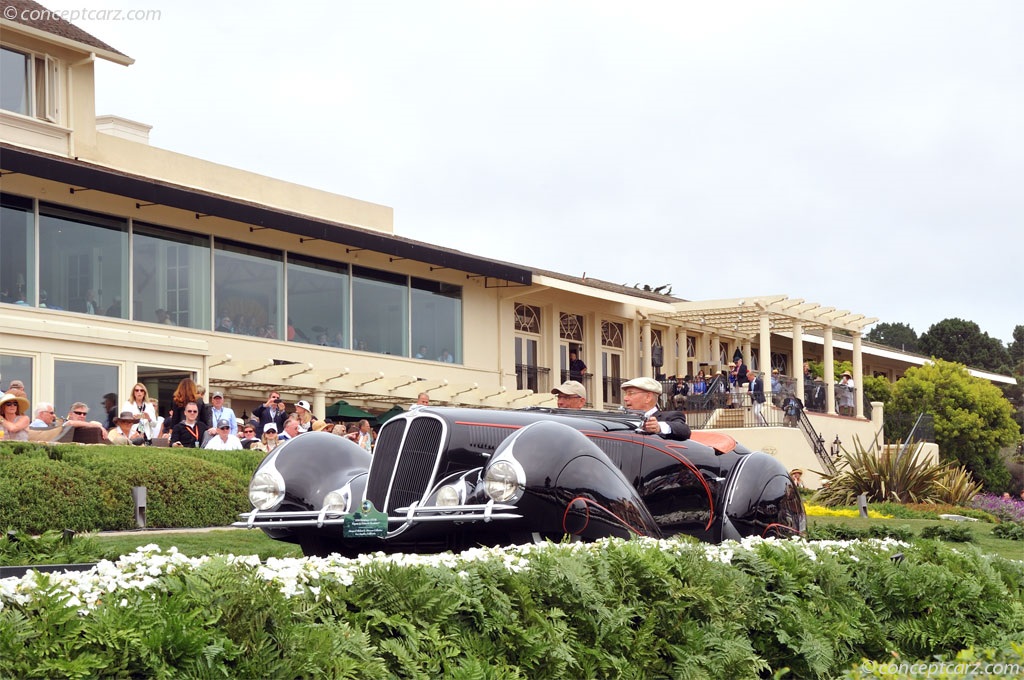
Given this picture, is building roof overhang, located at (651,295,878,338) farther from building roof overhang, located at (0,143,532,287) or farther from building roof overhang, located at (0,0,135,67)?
building roof overhang, located at (0,0,135,67)

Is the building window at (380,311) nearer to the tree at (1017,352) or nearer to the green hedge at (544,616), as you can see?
the green hedge at (544,616)

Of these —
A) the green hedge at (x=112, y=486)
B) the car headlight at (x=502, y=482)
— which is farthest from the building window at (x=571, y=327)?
the car headlight at (x=502, y=482)

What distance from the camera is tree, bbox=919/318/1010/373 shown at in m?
87.6

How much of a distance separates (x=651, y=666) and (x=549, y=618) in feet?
2.07

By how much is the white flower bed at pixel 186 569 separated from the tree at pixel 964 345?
282 feet

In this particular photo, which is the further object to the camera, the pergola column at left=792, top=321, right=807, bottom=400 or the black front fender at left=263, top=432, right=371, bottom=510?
the pergola column at left=792, top=321, right=807, bottom=400

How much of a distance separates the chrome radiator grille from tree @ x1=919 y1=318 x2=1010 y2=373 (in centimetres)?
8370

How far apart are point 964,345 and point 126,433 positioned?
80.3 metres

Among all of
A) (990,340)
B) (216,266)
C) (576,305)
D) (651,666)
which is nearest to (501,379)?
(576,305)

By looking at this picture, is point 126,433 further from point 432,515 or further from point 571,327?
point 571,327

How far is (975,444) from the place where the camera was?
52469 mm

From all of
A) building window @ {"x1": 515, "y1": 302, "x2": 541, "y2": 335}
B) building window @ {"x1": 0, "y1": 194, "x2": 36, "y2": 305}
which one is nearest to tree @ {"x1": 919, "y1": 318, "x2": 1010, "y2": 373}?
building window @ {"x1": 515, "y1": 302, "x2": 541, "y2": 335}

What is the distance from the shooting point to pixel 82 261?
80.4ft

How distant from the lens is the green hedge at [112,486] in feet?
43.6
